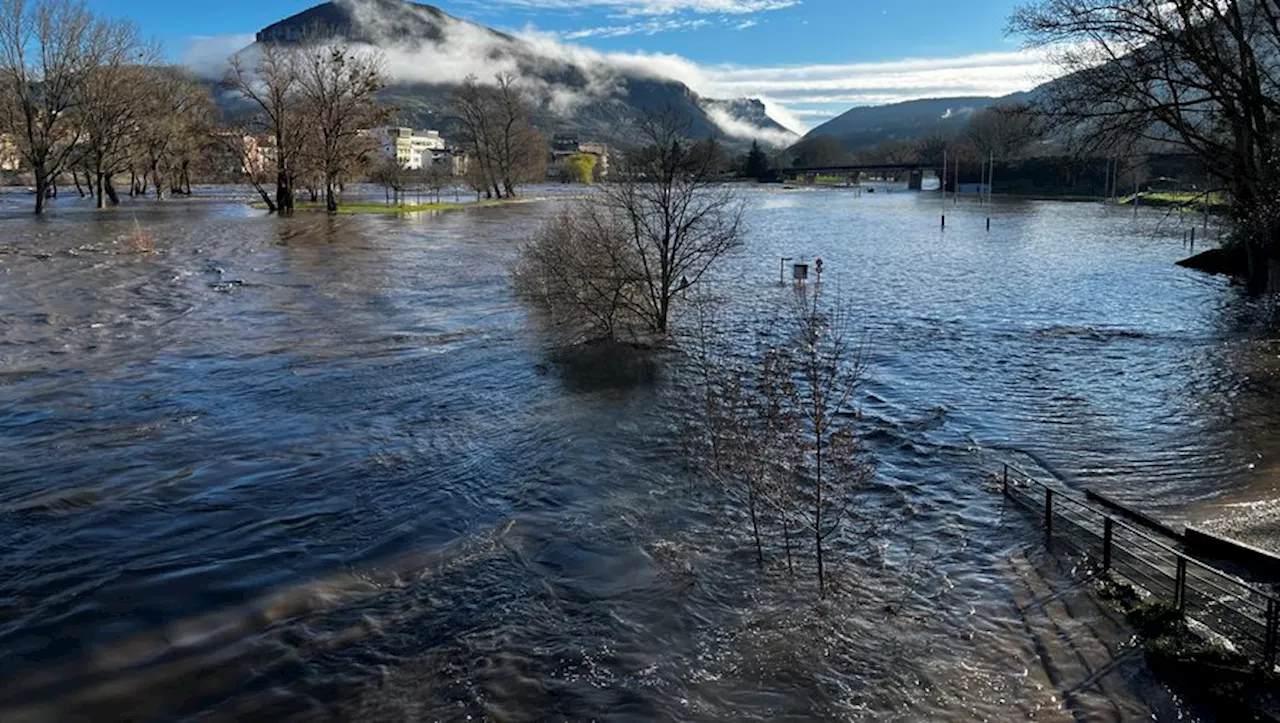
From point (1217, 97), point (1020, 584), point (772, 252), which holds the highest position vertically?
point (1217, 97)

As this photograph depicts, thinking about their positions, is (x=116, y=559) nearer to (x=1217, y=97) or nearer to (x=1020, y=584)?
(x=1020, y=584)

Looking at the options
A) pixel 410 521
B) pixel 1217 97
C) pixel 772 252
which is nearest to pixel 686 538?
pixel 410 521

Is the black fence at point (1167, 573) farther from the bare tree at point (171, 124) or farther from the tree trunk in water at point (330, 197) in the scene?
the bare tree at point (171, 124)

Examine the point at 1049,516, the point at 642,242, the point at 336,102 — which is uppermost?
the point at 336,102

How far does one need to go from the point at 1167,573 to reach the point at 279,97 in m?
75.7

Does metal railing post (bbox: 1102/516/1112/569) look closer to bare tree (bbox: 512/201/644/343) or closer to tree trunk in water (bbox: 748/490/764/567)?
tree trunk in water (bbox: 748/490/764/567)

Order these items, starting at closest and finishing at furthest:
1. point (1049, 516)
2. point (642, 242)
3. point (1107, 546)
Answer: point (1107, 546), point (1049, 516), point (642, 242)

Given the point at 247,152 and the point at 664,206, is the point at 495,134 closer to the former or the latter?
the point at 247,152

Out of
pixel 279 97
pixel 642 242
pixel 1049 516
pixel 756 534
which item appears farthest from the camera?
pixel 279 97

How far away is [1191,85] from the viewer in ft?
92.2

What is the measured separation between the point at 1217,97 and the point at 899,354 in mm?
14407

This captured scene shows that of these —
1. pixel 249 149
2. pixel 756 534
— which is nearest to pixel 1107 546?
pixel 756 534

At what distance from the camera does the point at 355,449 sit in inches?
624

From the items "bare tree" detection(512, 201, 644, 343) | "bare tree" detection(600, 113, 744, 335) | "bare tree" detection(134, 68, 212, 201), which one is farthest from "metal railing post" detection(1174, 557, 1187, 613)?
"bare tree" detection(134, 68, 212, 201)
